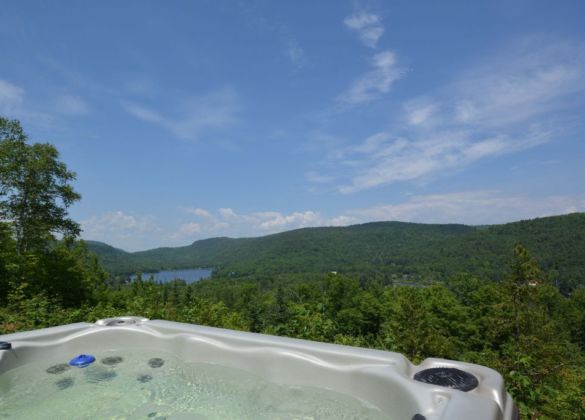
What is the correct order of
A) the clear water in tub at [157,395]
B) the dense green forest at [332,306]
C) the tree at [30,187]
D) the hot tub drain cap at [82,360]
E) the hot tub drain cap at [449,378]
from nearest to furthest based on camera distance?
the hot tub drain cap at [449,378]
the clear water in tub at [157,395]
the hot tub drain cap at [82,360]
the dense green forest at [332,306]
the tree at [30,187]

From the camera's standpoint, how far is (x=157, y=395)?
7.71 ft

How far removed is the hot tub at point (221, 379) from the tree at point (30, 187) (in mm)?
5325

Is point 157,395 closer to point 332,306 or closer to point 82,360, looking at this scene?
point 82,360

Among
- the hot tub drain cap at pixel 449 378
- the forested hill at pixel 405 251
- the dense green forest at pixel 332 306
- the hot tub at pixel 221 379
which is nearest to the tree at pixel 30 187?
the dense green forest at pixel 332 306

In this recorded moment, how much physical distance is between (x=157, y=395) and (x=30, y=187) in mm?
6827

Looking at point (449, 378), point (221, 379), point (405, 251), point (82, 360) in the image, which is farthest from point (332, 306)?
point (405, 251)

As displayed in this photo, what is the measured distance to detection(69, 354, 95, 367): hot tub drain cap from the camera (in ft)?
9.20

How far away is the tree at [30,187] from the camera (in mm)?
6934

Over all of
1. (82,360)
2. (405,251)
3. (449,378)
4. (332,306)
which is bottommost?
(332,306)

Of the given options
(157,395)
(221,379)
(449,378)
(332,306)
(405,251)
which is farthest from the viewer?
(405,251)

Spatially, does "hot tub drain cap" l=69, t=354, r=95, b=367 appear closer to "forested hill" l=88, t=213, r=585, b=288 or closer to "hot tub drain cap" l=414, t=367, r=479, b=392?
"hot tub drain cap" l=414, t=367, r=479, b=392

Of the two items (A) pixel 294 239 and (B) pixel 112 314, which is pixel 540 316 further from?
(A) pixel 294 239

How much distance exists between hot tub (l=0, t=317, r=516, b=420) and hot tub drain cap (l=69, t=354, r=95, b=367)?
35 mm

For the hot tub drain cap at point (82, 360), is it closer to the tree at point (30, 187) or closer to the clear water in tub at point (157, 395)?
the clear water in tub at point (157, 395)
